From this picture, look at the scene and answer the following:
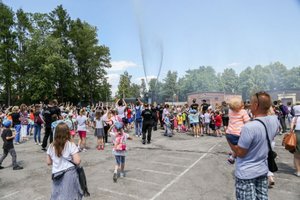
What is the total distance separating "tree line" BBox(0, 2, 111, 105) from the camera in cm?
4447

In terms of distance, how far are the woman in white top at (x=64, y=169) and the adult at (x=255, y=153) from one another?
237 centimetres

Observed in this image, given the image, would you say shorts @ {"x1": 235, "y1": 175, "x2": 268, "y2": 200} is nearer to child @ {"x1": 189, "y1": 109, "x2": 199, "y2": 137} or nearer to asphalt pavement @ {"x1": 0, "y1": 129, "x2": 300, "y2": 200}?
asphalt pavement @ {"x1": 0, "y1": 129, "x2": 300, "y2": 200}

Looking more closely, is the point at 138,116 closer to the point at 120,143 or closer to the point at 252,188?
the point at 120,143

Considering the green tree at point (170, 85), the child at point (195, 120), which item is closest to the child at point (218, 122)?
the child at point (195, 120)

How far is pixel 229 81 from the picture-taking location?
133625 millimetres

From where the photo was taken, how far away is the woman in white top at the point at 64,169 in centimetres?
403

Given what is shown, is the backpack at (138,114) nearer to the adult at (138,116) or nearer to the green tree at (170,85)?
the adult at (138,116)

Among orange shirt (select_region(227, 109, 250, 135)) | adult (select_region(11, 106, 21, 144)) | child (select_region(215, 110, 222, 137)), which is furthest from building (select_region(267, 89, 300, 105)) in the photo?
orange shirt (select_region(227, 109, 250, 135))

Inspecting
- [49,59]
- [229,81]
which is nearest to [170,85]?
[229,81]

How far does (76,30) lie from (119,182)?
5029cm

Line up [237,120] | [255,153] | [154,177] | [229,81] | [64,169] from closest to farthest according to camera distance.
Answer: [255,153]
[64,169]
[237,120]
[154,177]
[229,81]

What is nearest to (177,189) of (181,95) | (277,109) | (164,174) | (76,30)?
(164,174)

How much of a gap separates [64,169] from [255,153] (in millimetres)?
2737

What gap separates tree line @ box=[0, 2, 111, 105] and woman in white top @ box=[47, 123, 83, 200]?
42.5 metres
